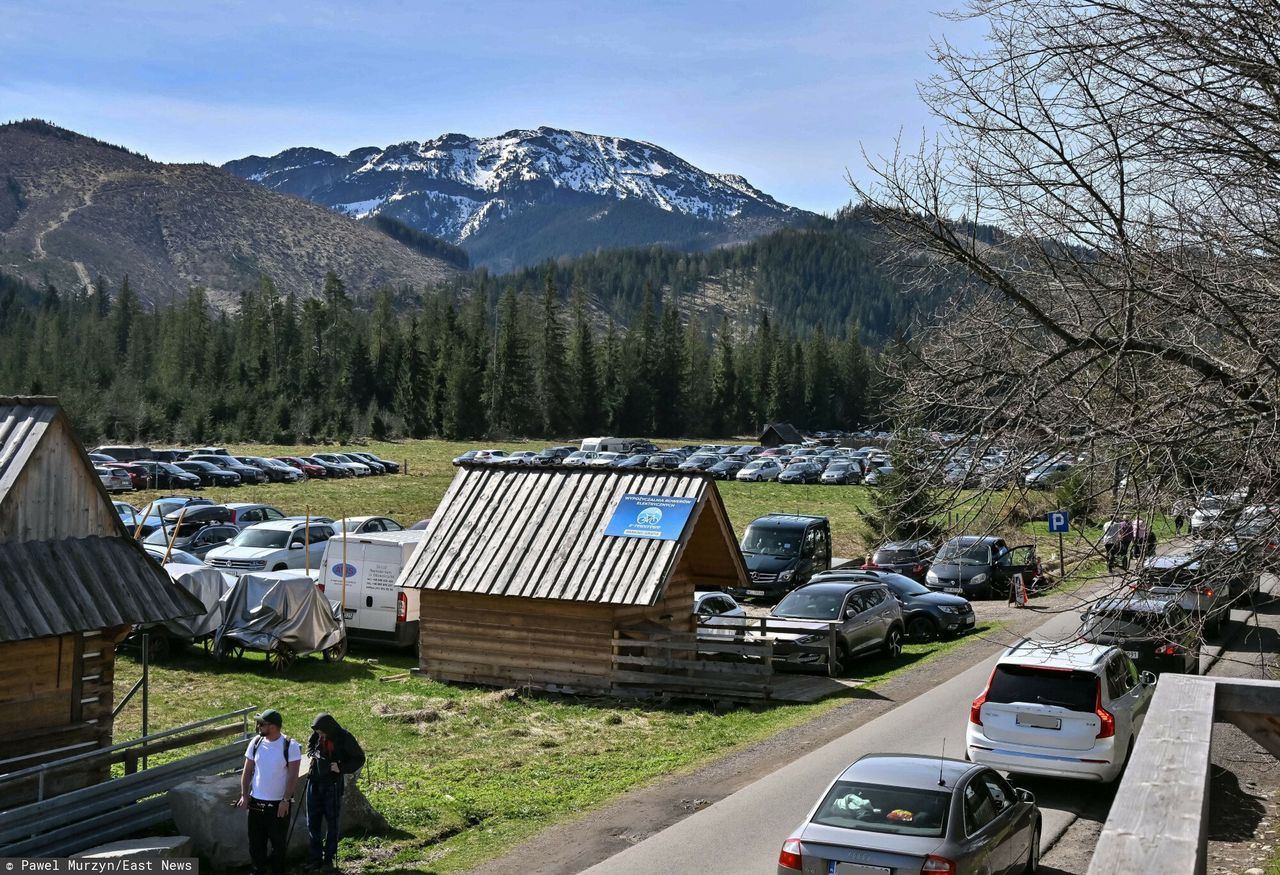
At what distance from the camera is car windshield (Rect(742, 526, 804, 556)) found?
33969mm

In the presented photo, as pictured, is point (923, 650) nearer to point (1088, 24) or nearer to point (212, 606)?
point (212, 606)

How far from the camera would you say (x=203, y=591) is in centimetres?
2373

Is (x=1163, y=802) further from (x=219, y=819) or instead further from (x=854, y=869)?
(x=219, y=819)

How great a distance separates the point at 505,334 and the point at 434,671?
97579 millimetres

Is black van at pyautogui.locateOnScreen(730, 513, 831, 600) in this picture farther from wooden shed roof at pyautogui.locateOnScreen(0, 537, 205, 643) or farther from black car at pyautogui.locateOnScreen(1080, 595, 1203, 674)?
black car at pyautogui.locateOnScreen(1080, 595, 1203, 674)

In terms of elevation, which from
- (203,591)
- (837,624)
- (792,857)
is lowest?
(837,624)

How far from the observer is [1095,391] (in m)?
9.18

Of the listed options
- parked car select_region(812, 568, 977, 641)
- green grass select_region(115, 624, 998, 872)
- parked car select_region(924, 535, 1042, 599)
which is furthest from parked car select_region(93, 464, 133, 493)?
parked car select_region(812, 568, 977, 641)

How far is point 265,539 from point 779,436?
309ft

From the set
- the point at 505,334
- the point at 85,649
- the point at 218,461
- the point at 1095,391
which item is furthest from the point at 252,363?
the point at 1095,391

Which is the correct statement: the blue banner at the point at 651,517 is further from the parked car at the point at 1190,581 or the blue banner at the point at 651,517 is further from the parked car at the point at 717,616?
the parked car at the point at 1190,581

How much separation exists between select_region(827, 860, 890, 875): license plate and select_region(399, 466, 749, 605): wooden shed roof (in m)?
11.2

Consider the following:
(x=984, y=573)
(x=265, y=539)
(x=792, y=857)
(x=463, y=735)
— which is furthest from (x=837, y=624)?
(x=265, y=539)

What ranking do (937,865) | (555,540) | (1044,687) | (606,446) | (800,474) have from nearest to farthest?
(937,865) < (1044,687) < (555,540) < (800,474) < (606,446)
